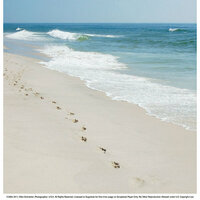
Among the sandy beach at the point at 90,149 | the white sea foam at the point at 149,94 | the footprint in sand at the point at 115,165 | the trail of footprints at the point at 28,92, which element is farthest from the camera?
the white sea foam at the point at 149,94

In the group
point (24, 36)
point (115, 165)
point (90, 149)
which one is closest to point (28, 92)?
point (90, 149)

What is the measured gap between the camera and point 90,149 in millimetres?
4258

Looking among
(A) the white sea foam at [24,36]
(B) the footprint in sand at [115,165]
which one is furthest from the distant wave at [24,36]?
(B) the footprint in sand at [115,165]

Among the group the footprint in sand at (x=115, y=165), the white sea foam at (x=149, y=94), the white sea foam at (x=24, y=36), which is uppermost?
the white sea foam at (x=24, y=36)

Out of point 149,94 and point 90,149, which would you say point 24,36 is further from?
point 90,149

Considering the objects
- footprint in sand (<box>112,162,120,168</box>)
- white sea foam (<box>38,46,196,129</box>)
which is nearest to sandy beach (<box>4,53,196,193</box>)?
footprint in sand (<box>112,162,120,168</box>)

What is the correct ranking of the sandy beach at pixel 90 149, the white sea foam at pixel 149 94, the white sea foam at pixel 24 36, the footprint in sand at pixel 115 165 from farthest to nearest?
1. the white sea foam at pixel 24 36
2. the white sea foam at pixel 149 94
3. the footprint in sand at pixel 115 165
4. the sandy beach at pixel 90 149

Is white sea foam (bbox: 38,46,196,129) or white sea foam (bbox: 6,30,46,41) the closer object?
white sea foam (bbox: 38,46,196,129)

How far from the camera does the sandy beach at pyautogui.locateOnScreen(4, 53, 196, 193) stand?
3.38m

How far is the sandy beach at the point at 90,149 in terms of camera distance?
11.1 ft

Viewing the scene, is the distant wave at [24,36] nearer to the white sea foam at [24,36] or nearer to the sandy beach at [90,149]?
the white sea foam at [24,36]

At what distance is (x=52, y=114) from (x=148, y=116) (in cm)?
219

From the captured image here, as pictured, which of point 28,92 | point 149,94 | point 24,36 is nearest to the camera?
point 28,92

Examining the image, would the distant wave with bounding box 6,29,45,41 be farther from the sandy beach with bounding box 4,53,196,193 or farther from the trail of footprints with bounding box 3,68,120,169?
the sandy beach with bounding box 4,53,196,193
